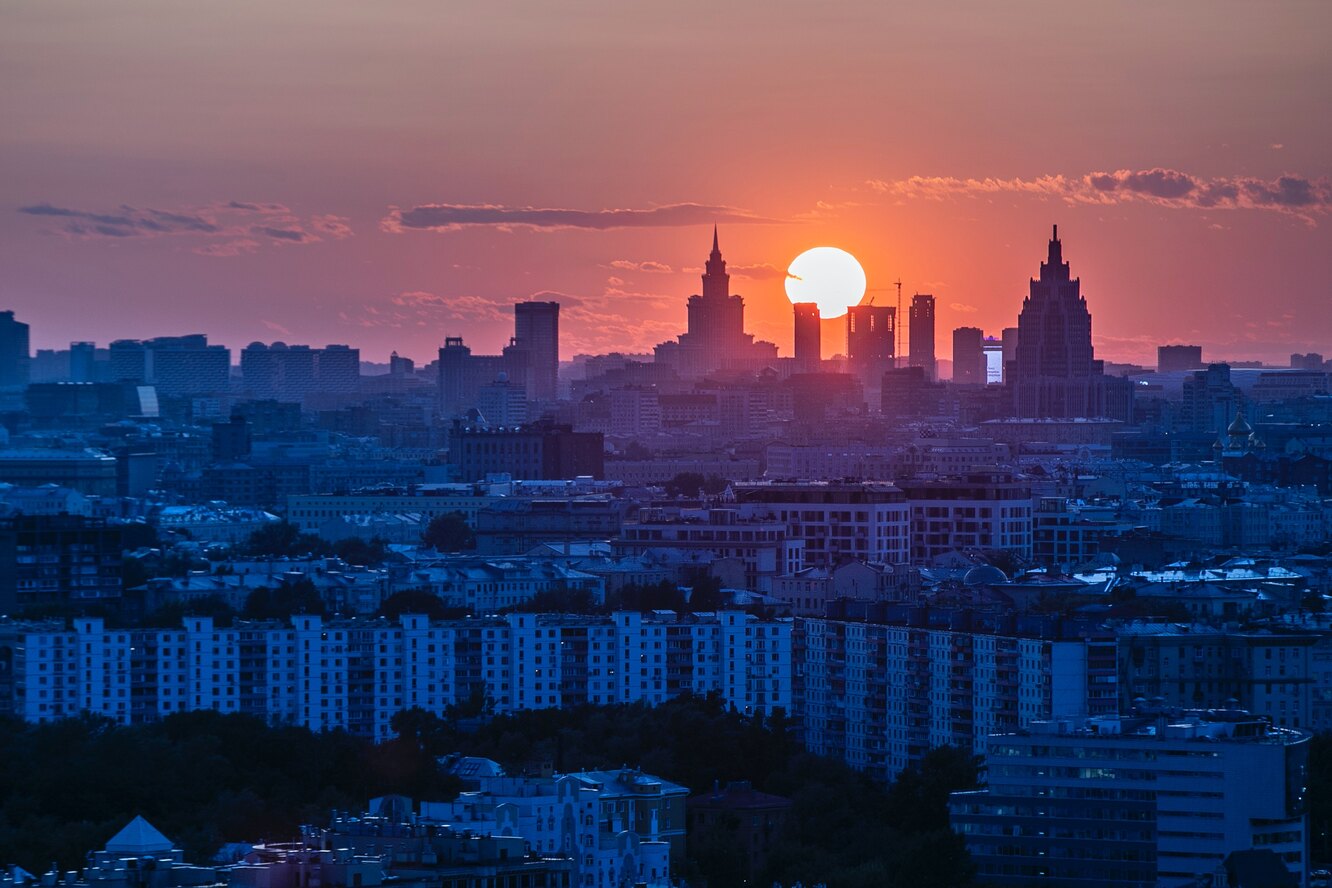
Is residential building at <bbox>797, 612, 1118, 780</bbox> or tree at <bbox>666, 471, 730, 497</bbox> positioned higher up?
tree at <bbox>666, 471, 730, 497</bbox>

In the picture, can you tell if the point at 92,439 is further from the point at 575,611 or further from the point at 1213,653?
the point at 1213,653

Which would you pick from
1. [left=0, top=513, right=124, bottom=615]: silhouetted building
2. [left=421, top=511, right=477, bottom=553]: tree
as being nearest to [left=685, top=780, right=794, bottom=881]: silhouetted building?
[left=0, top=513, right=124, bottom=615]: silhouetted building

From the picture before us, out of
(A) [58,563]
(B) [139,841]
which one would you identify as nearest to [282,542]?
(A) [58,563]

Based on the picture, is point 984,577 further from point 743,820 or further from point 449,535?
point 449,535

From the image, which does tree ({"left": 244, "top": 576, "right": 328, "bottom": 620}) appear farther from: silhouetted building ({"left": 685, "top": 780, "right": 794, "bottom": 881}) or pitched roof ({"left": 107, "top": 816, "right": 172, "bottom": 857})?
pitched roof ({"left": 107, "top": 816, "right": 172, "bottom": 857})

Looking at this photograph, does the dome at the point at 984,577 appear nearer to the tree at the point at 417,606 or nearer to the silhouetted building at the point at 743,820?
the tree at the point at 417,606

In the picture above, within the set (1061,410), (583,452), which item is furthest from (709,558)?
(1061,410)
